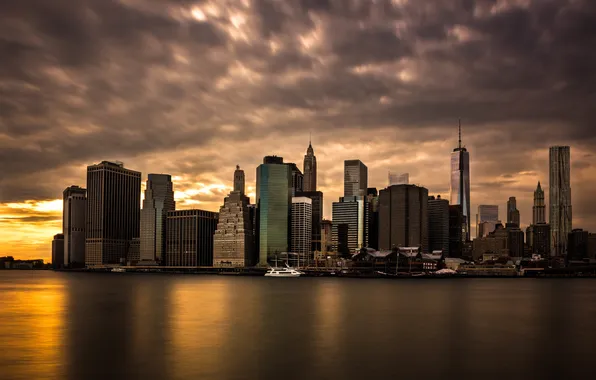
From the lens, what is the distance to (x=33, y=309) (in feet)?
357

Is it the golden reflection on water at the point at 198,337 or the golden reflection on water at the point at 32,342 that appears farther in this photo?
the golden reflection on water at the point at 198,337

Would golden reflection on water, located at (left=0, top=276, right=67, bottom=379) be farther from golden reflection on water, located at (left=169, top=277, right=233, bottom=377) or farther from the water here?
golden reflection on water, located at (left=169, top=277, right=233, bottom=377)

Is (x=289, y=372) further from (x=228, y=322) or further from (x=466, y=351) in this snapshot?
(x=228, y=322)

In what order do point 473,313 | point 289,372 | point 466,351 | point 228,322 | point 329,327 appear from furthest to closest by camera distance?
point 473,313, point 228,322, point 329,327, point 466,351, point 289,372

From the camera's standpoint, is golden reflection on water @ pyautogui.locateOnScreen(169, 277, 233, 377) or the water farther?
golden reflection on water @ pyautogui.locateOnScreen(169, 277, 233, 377)

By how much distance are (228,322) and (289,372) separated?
38784 millimetres

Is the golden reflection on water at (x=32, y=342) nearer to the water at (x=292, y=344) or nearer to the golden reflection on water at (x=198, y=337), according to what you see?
the water at (x=292, y=344)

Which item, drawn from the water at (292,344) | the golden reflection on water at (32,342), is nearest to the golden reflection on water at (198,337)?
the water at (292,344)

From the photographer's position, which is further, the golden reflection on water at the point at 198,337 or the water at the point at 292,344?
the golden reflection on water at the point at 198,337

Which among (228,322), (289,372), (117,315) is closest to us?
(289,372)

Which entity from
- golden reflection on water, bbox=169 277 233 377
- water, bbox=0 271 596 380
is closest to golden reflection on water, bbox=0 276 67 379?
water, bbox=0 271 596 380

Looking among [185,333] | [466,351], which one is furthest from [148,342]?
[466,351]

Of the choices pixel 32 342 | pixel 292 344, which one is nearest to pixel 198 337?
pixel 292 344

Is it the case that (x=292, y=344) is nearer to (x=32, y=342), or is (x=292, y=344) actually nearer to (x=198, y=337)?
(x=198, y=337)
